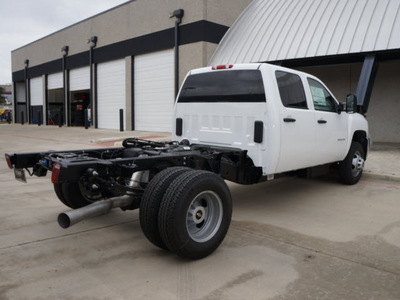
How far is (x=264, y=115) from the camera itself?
16.5 feet

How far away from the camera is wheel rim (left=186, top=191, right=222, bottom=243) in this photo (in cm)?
378

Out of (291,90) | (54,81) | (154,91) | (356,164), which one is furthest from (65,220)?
(54,81)

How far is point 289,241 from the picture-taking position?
427 centimetres

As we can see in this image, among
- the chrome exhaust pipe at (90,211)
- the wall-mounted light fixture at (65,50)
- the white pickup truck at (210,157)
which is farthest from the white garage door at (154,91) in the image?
the chrome exhaust pipe at (90,211)

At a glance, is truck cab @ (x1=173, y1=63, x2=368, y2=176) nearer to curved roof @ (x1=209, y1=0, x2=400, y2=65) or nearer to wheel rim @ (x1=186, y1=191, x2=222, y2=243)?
wheel rim @ (x1=186, y1=191, x2=222, y2=243)

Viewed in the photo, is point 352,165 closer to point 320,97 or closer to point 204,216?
point 320,97

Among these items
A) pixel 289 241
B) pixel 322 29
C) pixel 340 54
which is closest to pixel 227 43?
pixel 322 29

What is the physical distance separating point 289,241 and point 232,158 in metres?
1.52

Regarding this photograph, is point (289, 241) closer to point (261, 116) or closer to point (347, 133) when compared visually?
point (261, 116)

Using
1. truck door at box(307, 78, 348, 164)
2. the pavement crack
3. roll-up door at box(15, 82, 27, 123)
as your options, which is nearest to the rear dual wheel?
the pavement crack

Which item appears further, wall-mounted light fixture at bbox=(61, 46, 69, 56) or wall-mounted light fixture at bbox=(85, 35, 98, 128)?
wall-mounted light fixture at bbox=(61, 46, 69, 56)

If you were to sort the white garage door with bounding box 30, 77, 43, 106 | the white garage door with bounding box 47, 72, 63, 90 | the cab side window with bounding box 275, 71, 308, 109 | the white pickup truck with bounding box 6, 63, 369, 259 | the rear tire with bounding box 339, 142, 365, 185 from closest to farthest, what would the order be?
1. the white pickup truck with bounding box 6, 63, 369, 259
2. the cab side window with bounding box 275, 71, 308, 109
3. the rear tire with bounding box 339, 142, 365, 185
4. the white garage door with bounding box 47, 72, 63, 90
5. the white garage door with bounding box 30, 77, 43, 106

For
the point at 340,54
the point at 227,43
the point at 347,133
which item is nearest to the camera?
the point at 347,133

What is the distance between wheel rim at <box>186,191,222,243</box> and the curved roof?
10751 mm
